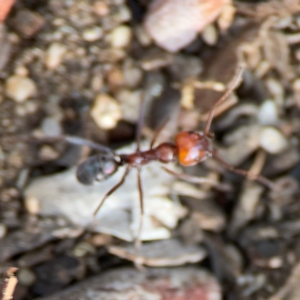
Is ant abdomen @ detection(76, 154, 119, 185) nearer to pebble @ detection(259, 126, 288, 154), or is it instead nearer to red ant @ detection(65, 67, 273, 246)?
Result: red ant @ detection(65, 67, 273, 246)

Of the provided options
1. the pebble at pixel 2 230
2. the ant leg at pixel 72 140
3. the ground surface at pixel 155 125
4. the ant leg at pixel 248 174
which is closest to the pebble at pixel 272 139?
the ground surface at pixel 155 125

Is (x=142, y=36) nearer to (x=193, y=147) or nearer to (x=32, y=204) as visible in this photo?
(x=193, y=147)

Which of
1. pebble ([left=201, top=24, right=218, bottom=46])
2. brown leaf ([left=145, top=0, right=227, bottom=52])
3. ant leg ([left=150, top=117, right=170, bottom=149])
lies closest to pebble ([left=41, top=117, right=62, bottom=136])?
ant leg ([left=150, top=117, right=170, bottom=149])

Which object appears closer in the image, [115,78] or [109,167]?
[109,167]

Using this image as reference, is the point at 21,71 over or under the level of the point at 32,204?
over

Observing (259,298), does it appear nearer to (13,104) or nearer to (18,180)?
Answer: (18,180)

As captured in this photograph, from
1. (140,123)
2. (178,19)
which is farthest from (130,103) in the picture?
(178,19)
